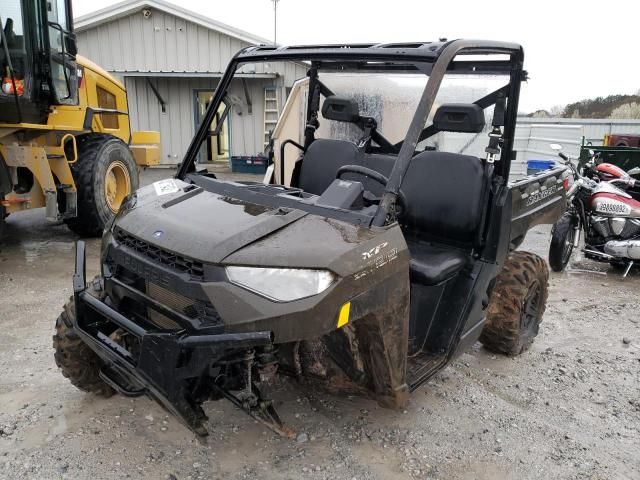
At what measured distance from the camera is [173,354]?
1.91 m

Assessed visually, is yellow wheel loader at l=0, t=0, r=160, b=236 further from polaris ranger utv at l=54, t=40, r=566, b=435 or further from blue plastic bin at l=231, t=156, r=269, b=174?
blue plastic bin at l=231, t=156, r=269, b=174

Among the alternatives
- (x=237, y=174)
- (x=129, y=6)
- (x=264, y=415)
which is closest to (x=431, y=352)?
(x=264, y=415)

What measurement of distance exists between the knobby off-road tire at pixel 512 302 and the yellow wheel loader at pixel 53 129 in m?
3.54

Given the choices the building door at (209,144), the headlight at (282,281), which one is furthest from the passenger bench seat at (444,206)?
the building door at (209,144)

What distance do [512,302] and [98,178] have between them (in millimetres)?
4680

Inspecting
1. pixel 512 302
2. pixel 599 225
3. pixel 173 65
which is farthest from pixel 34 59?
pixel 173 65

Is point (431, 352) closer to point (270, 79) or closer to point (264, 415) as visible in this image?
point (264, 415)

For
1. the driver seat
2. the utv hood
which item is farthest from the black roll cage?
the driver seat

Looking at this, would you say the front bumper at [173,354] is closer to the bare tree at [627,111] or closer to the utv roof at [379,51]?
the utv roof at [379,51]

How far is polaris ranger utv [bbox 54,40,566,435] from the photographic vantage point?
1.95m

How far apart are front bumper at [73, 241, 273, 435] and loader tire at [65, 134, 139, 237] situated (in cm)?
426

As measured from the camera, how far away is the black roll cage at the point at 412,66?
2.26m

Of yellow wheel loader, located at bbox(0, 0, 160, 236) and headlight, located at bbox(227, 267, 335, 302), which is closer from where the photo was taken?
headlight, located at bbox(227, 267, 335, 302)

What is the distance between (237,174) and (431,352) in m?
10.8
